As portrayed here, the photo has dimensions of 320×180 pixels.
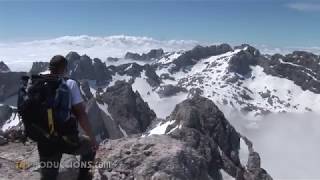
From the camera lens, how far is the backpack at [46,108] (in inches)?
438

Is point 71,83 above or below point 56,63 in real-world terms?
below

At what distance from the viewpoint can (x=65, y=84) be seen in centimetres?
1130

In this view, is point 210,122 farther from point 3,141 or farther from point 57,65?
point 57,65

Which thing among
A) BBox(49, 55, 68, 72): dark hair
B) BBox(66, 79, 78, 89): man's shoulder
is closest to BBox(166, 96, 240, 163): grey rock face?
BBox(49, 55, 68, 72): dark hair

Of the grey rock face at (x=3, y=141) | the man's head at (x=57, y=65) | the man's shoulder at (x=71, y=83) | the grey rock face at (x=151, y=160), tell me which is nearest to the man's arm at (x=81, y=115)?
the man's shoulder at (x=71, y=83)

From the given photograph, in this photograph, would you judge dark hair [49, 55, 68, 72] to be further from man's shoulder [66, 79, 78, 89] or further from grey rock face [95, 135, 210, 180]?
grey rock face [95, 135, 210, 180]

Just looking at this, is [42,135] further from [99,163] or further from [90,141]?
[99,163]

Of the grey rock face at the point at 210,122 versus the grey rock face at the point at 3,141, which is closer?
the grey rock face at the point at 3,141

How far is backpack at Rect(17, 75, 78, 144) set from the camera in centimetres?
1112

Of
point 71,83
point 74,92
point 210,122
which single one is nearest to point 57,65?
point 71,83

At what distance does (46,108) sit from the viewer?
11.1m

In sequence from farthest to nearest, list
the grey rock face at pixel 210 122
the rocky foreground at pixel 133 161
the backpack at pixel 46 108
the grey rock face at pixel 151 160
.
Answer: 1. the grey rock face at pixel 210 122
2. the grey rock face at pixel 151 160
3. the rocky foreground at pixel 133 161
4. the backpack at pixel 46 108

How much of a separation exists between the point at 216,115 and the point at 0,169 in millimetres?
171410

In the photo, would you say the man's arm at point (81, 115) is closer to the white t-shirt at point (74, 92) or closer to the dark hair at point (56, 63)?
the white t-shirt at point (74, 92)
